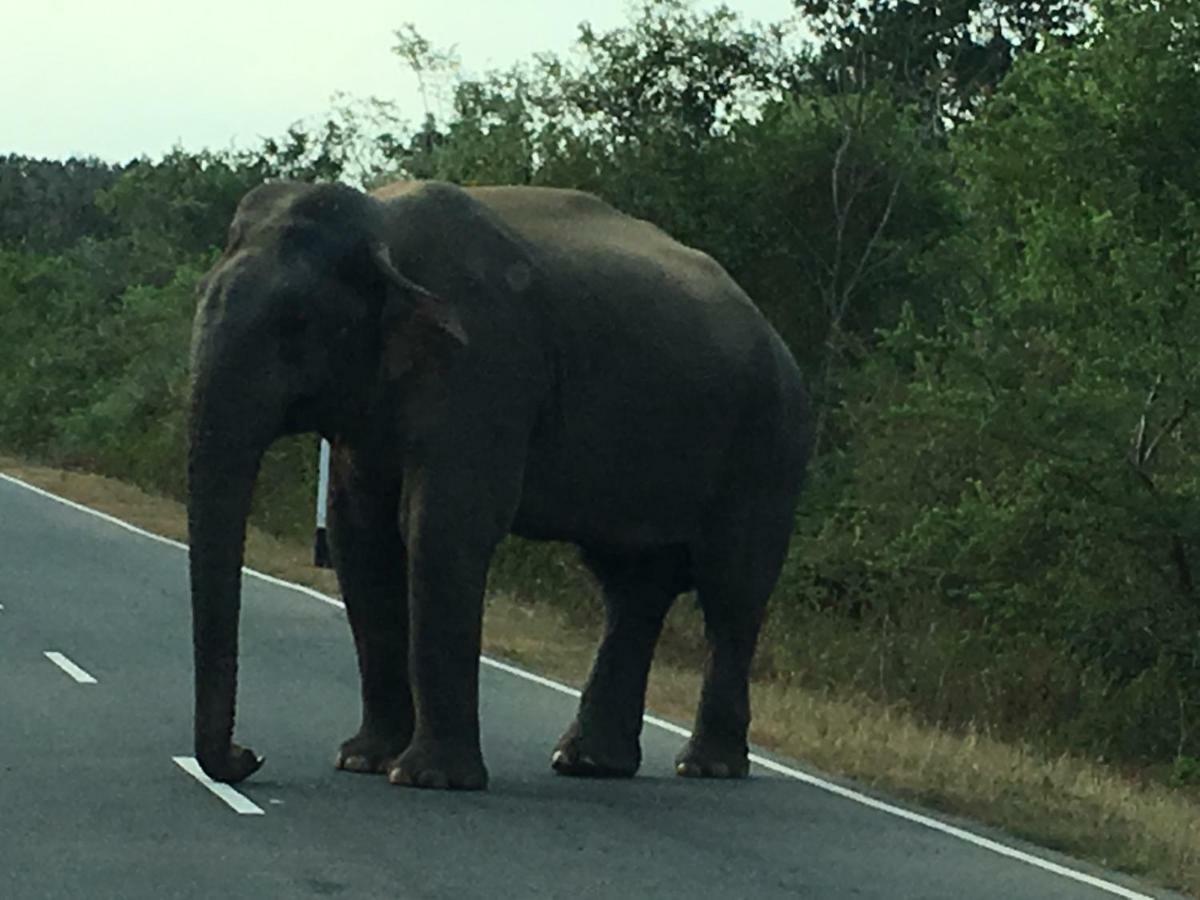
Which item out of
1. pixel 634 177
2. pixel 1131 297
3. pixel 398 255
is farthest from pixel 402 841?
pixel 634 177

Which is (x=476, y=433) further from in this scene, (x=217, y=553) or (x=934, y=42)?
(x=934, y=42)

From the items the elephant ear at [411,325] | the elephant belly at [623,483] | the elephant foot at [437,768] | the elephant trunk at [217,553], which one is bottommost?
the elephant foot at [437,768]

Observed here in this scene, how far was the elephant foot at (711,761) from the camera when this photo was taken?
46.4 feet

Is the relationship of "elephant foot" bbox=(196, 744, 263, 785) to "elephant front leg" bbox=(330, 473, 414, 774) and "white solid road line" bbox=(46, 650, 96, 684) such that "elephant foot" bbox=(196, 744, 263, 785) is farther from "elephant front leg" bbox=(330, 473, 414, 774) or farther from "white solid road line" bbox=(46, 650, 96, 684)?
"white solid road line" bbox=(46, 650, 96, 684)

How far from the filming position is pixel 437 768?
1256 cm

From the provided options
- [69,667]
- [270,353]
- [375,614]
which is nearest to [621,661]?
[375,614]

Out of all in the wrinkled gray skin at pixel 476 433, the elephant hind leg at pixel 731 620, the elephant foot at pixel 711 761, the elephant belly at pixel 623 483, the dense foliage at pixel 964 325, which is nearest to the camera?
the wrinkled gray skin at pixel 476 433

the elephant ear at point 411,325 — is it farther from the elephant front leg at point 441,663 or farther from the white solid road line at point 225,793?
the white solid road line at point 225,793

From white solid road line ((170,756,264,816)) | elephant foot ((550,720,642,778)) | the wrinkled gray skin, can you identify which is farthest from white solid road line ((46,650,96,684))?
elephant foot ((550,720,642,778))

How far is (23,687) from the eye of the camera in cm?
1697

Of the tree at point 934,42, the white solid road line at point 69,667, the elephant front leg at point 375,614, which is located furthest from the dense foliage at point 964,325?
the elephant front leg at point 375,614

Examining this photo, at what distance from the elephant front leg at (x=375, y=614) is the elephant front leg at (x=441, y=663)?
569 millimetres

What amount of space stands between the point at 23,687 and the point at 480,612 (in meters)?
5.08

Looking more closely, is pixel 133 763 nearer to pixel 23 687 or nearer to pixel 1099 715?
pixel 23 687
